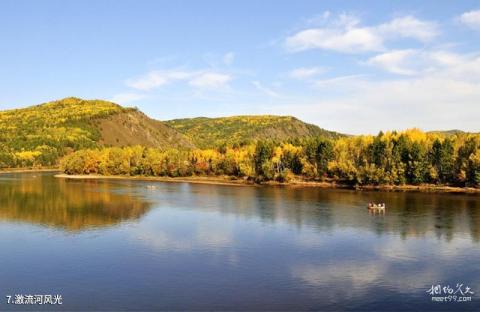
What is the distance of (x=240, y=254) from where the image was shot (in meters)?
61.5

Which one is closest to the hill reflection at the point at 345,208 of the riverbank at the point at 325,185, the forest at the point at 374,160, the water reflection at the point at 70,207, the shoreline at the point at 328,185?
the shoreline at the point at 328,185

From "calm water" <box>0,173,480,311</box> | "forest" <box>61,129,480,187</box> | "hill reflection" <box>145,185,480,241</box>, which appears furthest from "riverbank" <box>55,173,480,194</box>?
"calm water" <box>0,173,480,311</box>

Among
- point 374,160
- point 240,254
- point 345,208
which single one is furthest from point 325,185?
point 240,254

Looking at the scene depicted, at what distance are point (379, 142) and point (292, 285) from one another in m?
108

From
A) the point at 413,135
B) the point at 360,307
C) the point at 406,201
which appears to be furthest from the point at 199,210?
the point at 413,135

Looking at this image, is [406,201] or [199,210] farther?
[406,201]

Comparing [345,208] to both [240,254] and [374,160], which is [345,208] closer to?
[240,254]

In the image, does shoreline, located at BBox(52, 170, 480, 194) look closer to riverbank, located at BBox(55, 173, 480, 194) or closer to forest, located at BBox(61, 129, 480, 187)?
riverbank, located at BBox(55, 173, 480, 194)

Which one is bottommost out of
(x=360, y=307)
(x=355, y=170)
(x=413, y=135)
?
(x=360, y=307)

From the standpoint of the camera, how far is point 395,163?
14400 cm

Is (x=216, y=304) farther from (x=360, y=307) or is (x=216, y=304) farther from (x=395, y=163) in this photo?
(x=395, y=163)

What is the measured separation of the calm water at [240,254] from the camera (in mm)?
44844

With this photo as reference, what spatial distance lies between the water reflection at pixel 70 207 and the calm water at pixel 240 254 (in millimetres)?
427

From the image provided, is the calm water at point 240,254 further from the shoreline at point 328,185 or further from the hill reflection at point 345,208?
the shoreline at point 328,185
